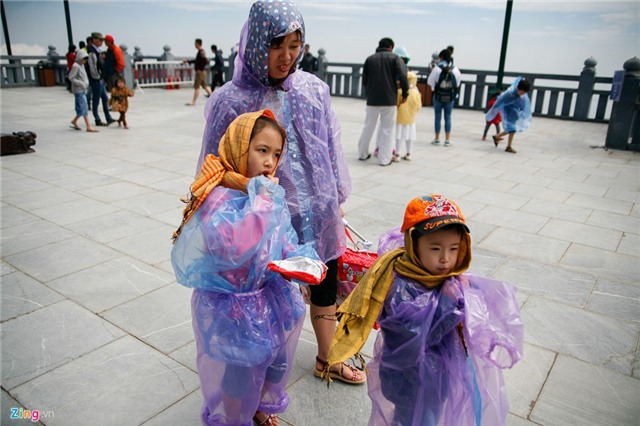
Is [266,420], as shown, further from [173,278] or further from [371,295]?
[173,278]

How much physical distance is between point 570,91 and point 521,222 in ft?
30.9

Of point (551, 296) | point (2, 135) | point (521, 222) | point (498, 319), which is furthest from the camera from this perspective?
point (2, 135)

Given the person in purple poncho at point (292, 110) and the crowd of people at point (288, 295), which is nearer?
the crowd of people at point (288, 295)

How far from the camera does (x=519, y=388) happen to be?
264cm

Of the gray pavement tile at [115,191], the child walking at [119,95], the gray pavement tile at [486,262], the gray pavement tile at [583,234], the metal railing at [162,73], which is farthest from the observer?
the metal railing at [162,73]

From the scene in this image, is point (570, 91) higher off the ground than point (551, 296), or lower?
higher

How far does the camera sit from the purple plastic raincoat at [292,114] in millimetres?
2080

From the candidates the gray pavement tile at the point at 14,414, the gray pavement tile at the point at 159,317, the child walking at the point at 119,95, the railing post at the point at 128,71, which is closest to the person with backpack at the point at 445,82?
the child walking at the point at 119,95

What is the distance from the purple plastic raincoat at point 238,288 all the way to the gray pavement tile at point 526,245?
10.2 ft

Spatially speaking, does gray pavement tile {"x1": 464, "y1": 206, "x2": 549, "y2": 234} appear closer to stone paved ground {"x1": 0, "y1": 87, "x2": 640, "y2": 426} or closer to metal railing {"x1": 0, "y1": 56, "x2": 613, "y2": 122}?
stone paved ground {"x1": 0, "y1": 87, "x2": 640, "y2": 426}

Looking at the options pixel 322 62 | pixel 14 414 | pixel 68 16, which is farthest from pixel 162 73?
pixel 14 414

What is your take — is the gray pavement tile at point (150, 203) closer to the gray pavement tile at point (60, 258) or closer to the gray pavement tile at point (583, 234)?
the gray pavement tile at point (60, 258)

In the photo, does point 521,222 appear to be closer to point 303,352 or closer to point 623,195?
point 623,195

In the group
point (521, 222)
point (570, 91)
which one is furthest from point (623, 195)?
point (570, 91)
